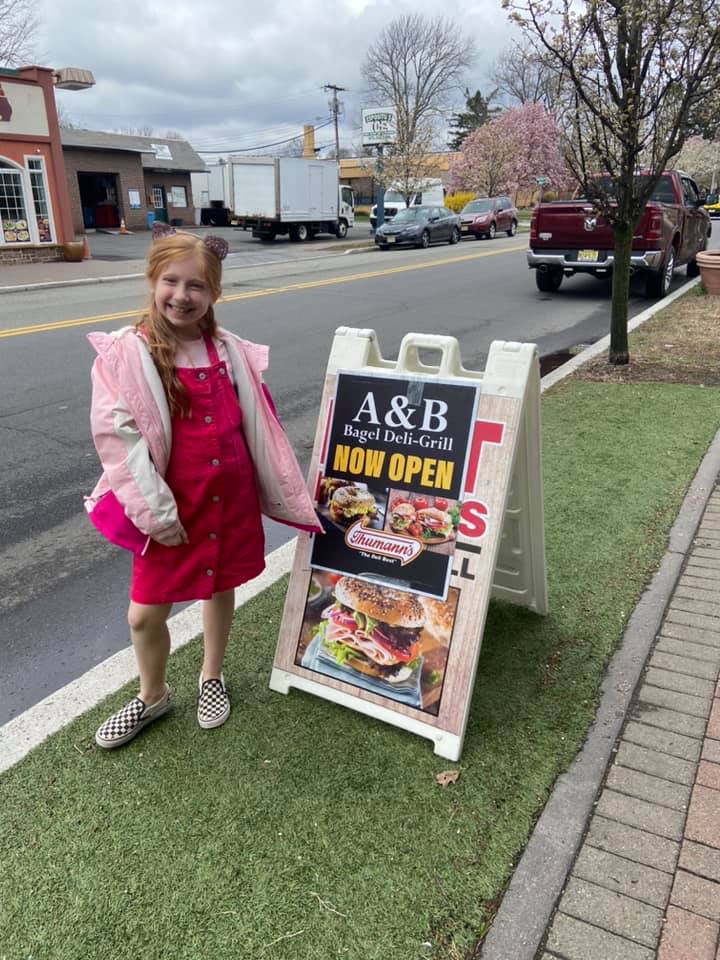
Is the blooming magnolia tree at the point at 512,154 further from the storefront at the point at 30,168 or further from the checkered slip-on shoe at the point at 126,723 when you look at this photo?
the checkered slip-on shoe at the point at 126,723

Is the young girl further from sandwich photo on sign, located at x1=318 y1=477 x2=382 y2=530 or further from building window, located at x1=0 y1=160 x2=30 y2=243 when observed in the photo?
building window, located at x1=0 y1=160 x2=30 y2=243

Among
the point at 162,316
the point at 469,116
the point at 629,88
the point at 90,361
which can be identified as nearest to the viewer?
the point at 162,316

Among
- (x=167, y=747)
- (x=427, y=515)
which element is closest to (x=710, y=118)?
(x=427, y=515)

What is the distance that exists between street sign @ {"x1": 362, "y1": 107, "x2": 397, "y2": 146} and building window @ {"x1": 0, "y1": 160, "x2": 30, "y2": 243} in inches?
1167

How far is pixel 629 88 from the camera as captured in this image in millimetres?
6309

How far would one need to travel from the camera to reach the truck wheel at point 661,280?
12023mm

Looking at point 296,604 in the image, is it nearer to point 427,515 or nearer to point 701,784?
point 427,515

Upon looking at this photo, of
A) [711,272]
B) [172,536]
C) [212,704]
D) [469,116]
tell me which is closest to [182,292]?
[172,536]

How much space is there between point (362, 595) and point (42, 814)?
128cm

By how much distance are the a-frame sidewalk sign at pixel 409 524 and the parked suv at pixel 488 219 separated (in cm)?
2992

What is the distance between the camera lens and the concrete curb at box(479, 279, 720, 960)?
1.94 m

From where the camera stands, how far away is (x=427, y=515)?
262 cm

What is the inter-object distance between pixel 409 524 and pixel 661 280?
11.3 m

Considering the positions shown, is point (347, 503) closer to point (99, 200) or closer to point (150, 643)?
point (150, 643)
